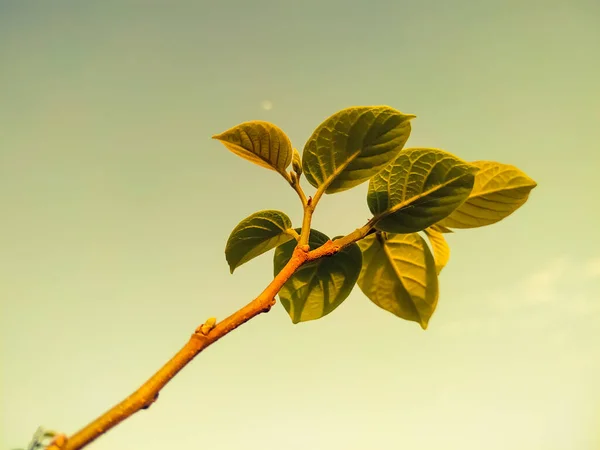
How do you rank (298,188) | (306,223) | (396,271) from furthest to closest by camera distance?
(396,271)
(298,188)
(306,223)

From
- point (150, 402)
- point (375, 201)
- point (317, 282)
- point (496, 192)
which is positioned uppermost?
point (496, 192)

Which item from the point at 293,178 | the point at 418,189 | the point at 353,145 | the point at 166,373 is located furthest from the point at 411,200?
the point at 166,373

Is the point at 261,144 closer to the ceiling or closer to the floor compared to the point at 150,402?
closer to the ceiling

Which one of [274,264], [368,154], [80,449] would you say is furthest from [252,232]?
[80,449]

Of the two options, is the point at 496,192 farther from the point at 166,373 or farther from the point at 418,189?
the point at 166,373

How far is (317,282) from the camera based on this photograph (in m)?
1.01

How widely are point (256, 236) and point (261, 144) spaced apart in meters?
0.22

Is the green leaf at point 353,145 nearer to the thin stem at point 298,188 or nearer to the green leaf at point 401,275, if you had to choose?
the thin stem at point 298,188

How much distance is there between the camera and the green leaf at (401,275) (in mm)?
1072

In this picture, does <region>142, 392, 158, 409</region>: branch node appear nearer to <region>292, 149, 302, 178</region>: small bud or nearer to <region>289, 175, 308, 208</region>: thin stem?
<region>289, 175, 308, 208</region>: thin stem

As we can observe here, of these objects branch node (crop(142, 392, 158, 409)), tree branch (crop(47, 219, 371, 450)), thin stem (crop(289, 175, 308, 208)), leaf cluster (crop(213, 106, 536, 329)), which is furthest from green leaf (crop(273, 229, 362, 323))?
branch node (crop(142, 392, 158, 409))

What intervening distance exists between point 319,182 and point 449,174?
11.4 inches

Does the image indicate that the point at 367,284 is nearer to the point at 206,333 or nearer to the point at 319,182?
the point at 319,182

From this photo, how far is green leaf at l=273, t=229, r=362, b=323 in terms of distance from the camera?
0.98 metres
